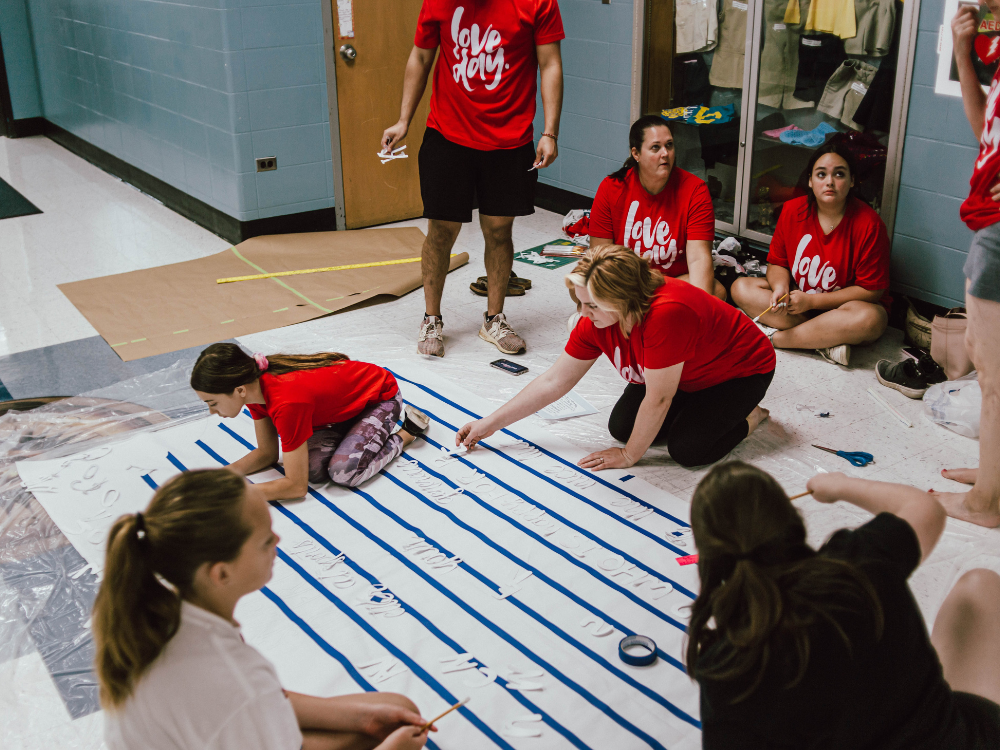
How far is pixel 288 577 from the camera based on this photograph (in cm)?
226

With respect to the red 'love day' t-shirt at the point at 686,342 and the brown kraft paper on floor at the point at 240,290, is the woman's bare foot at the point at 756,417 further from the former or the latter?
the brown kraft paper on floor at the point at 240,290

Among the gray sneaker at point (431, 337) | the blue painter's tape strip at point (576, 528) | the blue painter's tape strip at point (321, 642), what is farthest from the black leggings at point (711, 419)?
the blue painter's tape strip at point (321, 642)

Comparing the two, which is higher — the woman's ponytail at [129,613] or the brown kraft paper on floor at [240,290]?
the woman's ponytail at [129,613]

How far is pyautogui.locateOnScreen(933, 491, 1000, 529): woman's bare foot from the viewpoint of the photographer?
2.38 metres

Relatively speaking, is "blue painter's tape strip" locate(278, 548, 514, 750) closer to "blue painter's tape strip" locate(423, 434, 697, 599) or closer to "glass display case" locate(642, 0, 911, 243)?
"blue painter's tape strip" locate(423, 434, 697, 599)

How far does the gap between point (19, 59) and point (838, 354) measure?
6627 millimetres

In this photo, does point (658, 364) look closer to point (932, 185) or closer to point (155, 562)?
point (155, 562)

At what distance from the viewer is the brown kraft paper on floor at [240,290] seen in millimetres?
3760

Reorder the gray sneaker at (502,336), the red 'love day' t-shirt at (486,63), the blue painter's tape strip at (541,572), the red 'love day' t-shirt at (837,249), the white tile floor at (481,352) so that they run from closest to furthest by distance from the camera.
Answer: the blue painter's tape strip at (541,572), the white tile floor at (481,352), the red 'love day' t-shirt at (486,63), the red 'love day' t-shirt at (837,249), the gray sneaker at (502,336)

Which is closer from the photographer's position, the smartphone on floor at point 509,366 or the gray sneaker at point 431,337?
the smartphone on floor at point 509,366

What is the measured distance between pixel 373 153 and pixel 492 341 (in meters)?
1.93

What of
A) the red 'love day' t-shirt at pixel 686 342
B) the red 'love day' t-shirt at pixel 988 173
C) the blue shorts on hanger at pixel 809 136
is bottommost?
the red 'love day' t-shirt at pixel 686 342

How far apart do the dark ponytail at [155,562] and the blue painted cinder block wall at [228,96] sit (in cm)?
372

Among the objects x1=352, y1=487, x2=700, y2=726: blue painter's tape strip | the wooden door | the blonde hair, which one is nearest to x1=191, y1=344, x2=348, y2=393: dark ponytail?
x1=352, y1=487, x2=700, y2=726: blue painter's tape strip
